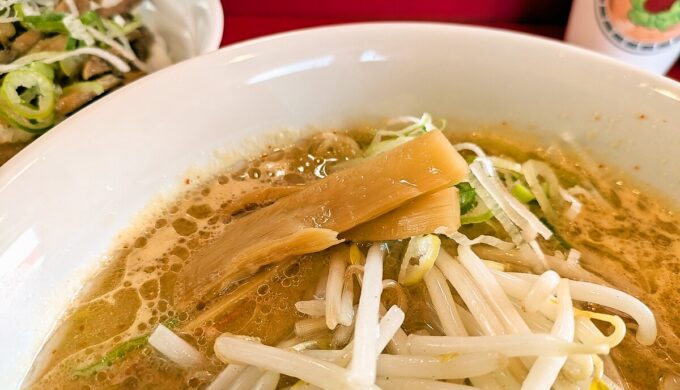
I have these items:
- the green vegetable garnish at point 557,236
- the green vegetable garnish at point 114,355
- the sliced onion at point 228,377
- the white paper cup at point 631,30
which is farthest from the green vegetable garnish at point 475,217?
the white paper cup at point 631,30

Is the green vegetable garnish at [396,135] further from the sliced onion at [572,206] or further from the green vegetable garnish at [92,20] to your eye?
the green vegetable garnish at [92,20]

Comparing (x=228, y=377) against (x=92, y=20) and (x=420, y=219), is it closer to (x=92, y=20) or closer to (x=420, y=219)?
(x=420, y=219)

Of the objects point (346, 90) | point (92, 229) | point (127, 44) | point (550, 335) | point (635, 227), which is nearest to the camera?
point (550, 335)

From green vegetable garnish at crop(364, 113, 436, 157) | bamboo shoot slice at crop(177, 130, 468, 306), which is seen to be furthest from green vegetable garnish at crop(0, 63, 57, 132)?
green vegetable garnish at crop(364, 113, 436, 157)

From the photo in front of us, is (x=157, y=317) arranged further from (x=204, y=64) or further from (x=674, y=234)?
(x=674, y=234)

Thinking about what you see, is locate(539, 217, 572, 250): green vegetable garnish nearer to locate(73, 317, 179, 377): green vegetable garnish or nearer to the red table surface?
locate(73, 317, 179, 377): green vegetable garnish

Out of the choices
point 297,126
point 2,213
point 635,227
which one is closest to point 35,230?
point 2,213

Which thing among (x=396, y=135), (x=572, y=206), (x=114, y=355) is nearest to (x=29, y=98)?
(x=114, y=355)
